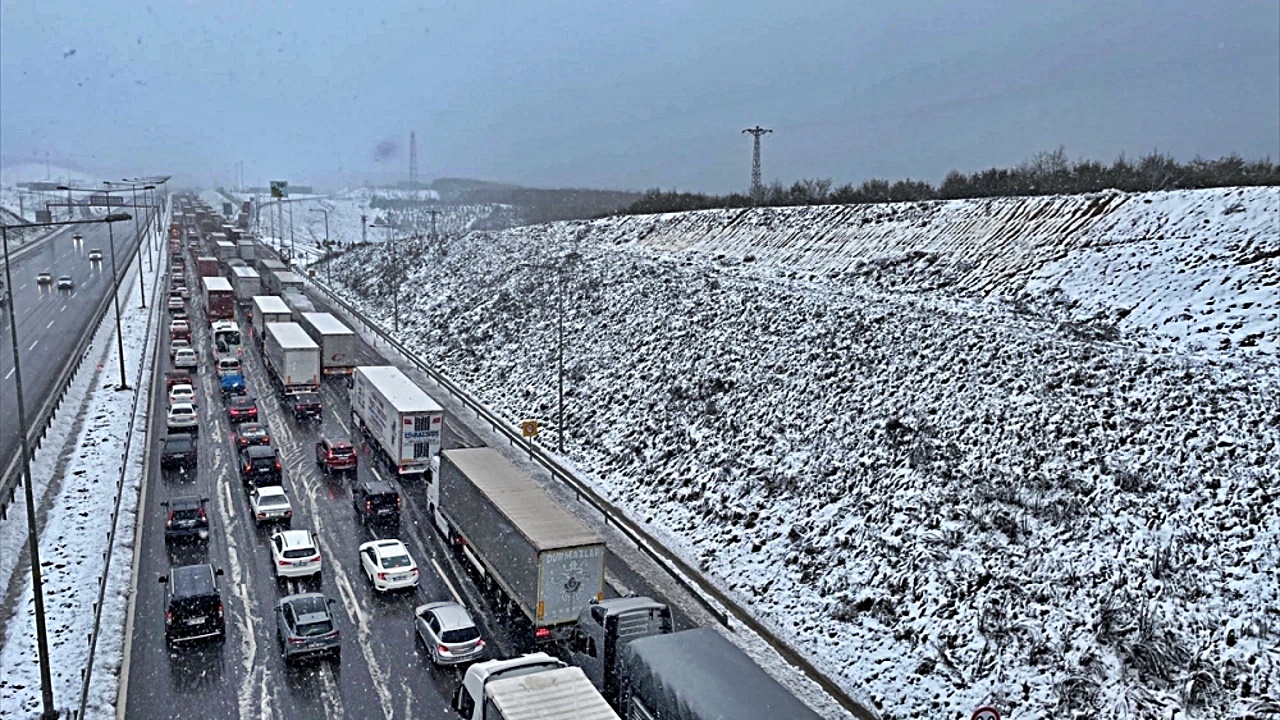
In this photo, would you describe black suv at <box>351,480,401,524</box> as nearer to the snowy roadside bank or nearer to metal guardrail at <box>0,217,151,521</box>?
the snowy roadside bank

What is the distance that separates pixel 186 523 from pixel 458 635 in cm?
1187

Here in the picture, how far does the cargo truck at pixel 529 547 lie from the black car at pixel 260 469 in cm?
1006

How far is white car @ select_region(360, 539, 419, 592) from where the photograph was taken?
23250 millimetres

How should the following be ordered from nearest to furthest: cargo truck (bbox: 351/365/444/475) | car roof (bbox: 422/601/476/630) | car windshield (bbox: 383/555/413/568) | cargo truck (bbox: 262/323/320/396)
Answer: car roof (bbox: 422/601/476/630)
car windshield (bbox: 383/555/413/568)
cargo truck (bbox: 351/365/444/475)
cargo truck (bbox: 262/323/320/396)

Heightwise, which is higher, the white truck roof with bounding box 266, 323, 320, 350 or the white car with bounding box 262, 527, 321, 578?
the white truck roof with bounding box 266, 323, 320, 350

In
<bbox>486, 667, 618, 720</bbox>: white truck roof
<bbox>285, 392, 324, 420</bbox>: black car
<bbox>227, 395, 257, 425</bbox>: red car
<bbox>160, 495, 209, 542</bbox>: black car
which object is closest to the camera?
<bbox>486, 667, 618, 720</bbox>: white truck roof

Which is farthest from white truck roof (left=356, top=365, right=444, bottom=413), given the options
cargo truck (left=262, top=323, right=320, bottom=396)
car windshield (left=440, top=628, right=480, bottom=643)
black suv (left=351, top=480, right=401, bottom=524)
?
car windshield (left=440, top=628, right=480, bottom=643)

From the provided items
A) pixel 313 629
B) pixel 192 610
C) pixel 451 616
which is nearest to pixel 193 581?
pixel 192 610

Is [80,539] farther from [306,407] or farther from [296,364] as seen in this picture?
[296,364]

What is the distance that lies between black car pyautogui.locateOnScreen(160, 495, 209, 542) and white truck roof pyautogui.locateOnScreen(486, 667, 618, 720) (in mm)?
16520

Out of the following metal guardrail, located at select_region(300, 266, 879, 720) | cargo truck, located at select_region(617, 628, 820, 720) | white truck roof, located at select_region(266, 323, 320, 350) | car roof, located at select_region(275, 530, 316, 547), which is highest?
white truck roof, located at select_region(266, 323, 320, 350)

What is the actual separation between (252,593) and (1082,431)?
23462mm

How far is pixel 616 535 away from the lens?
28781mm

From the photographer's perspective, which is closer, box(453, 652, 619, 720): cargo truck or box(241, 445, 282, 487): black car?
box(453, 652, 619, 720): cargo truck
